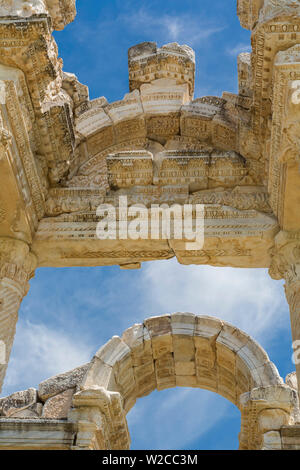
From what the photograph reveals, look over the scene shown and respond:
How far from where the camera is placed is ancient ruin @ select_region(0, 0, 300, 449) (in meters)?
7.63

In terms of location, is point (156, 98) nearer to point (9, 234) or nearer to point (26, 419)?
point (9, 234)

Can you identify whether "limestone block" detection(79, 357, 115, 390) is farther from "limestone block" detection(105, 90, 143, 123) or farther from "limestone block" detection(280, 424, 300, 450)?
"limestone block" detection(105, 90, 143, 123)

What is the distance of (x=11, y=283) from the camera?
8.10m

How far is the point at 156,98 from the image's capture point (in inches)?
418

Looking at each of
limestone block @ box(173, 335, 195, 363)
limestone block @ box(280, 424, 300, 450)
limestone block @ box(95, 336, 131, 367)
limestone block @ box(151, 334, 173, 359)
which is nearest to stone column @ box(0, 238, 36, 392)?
limestone block @ box(95, 336, 131, 367)

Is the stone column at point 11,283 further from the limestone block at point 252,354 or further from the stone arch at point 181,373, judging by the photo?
the limestone block at point 252,354

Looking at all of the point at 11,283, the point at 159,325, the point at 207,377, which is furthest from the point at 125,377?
the point at 11,283

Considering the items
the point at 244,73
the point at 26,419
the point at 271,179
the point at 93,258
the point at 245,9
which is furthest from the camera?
the point at 244,73

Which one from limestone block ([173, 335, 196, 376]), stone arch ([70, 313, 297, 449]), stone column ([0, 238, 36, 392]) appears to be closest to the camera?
stone column ([0, 238, 36, 392])

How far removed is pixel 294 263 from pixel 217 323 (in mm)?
1854

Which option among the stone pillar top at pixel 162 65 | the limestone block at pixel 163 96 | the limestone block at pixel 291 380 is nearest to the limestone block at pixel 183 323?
the limestone block at pixel 291 380

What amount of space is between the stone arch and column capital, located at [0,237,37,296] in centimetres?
155

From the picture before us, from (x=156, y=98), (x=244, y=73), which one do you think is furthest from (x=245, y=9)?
(x=156, y=98)

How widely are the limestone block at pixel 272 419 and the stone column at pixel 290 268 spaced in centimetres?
102
